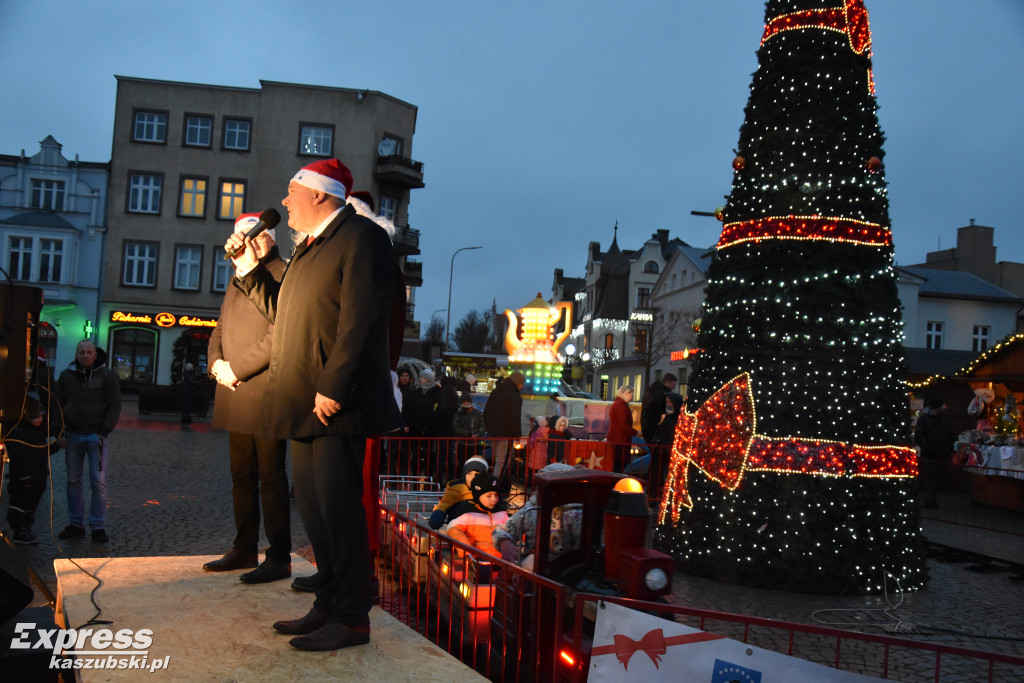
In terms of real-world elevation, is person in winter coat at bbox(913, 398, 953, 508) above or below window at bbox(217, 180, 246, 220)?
below

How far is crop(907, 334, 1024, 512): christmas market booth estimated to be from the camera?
1469 centimetres

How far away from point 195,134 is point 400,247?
11.0 m

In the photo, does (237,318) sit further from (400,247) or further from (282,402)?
(400,247)

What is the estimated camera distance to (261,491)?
4.20 metres

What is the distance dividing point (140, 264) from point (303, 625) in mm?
39123

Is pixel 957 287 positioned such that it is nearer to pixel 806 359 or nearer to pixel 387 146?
pixel 387 146

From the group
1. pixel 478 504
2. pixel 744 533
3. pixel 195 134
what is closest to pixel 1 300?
pixel 478 504

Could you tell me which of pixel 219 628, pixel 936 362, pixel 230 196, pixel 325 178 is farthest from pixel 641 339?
pixel 219 628

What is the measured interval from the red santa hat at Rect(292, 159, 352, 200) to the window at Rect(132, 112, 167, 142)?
128 ft

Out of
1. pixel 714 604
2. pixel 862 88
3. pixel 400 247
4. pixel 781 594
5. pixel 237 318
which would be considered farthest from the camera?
pixel 400 247

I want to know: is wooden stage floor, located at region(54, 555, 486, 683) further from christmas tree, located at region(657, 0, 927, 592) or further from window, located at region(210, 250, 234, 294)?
window, located at region(210, 250, 234, 294)

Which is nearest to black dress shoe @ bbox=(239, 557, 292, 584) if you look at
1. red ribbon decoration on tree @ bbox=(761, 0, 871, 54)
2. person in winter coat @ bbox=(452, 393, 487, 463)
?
red ribbon decoration on tree @ bbox=(761, 0, 871, 54)

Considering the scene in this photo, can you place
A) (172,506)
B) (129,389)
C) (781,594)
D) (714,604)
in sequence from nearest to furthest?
(714,604) < (781,594) < (172,506) < (129,389)

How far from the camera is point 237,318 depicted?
165 inches
